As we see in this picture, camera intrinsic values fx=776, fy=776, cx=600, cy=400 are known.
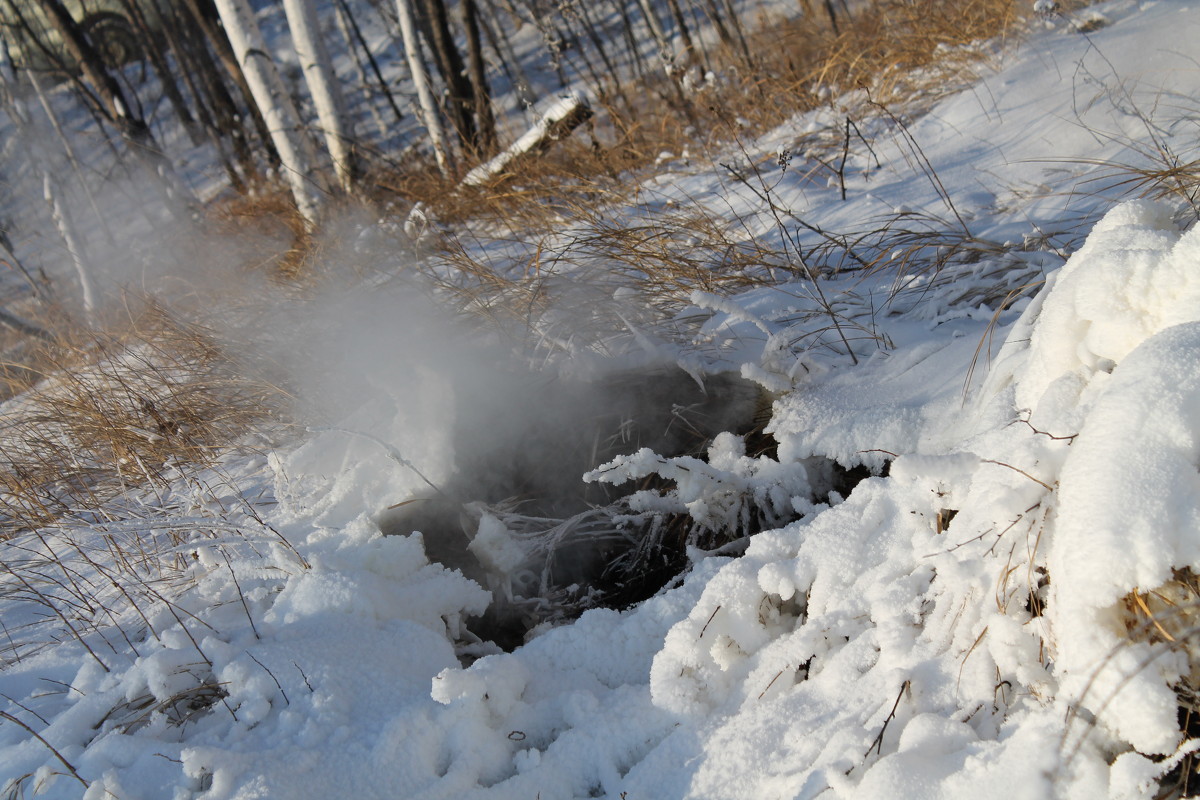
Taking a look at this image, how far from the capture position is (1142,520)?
1.05 m

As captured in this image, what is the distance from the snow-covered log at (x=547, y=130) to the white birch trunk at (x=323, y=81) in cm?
100

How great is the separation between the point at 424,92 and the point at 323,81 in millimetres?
1500

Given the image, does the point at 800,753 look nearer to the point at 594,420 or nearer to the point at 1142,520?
the point at 1142,520

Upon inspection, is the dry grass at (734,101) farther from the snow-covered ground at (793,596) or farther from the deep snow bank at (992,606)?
the deep snow bank at (992,606)

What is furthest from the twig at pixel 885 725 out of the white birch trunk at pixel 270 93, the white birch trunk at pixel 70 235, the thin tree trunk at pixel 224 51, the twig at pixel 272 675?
the thin tree trunk at pixel 224 51

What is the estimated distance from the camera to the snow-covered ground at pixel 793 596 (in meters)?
1.10

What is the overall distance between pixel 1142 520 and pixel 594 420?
1924mm

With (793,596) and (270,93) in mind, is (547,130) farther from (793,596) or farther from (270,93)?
(793,596)

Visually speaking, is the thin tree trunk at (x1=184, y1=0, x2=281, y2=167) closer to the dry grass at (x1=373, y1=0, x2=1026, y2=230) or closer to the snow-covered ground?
the dry grass at (x1=373, y1=0, x2=1026, y2=230)

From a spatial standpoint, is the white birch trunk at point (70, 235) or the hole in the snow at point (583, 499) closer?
the hole in the snow at point (583, 499)

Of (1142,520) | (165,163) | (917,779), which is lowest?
(917,779)

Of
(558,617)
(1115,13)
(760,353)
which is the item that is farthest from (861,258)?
(1115,13)

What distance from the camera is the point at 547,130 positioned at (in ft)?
17.7

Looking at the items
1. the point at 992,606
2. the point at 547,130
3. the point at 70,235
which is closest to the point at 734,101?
the point at 547,130
